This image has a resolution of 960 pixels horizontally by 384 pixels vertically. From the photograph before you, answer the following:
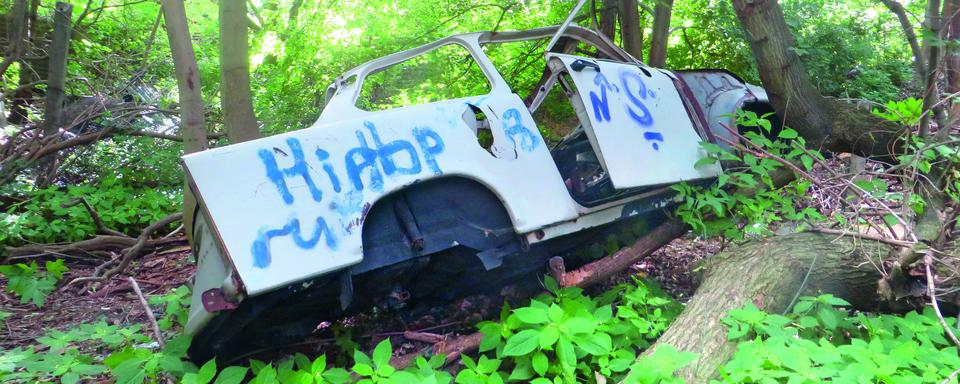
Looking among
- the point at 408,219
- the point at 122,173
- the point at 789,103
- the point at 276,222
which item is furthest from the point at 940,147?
the point at 122,173

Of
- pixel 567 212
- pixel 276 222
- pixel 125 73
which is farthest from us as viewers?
pixel 125 73

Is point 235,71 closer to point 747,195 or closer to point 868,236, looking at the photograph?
point 747,195

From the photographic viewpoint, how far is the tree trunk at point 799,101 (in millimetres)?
3816

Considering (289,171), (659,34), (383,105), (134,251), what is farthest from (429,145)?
(659,34)

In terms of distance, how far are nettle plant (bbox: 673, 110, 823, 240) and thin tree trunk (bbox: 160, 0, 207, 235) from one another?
3641mm

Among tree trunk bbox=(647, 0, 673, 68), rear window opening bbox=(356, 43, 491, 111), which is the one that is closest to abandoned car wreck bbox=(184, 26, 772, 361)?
rear window opening bbox=(356, 43, 491, 111)

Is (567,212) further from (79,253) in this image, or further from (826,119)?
(79,253)

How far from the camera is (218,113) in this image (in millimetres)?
8469

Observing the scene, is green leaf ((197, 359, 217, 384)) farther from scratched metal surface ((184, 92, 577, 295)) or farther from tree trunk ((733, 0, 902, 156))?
tree trunk ((733, 0, 902, 156))

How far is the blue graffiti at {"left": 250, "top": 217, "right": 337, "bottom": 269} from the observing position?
239 centimetres

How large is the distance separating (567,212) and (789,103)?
1.93 meters

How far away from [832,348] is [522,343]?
3.98 feet

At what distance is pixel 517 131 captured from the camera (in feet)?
10.4

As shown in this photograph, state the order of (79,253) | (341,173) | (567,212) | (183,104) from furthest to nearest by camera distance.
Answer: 1. (79,253)
2. (183,104)
3. (567,212)
4. (341,173)
